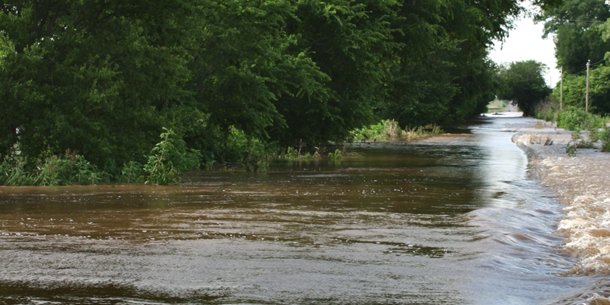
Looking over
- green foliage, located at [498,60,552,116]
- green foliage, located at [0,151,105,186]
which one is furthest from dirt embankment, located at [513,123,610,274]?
green foliage, located at [498,60,552,116]

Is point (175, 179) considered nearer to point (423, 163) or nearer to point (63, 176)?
point (63, 176)

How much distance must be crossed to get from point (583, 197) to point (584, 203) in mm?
638

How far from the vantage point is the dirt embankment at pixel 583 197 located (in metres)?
7.80

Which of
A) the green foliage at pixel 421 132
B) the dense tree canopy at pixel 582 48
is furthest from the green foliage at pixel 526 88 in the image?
the green foliage at pixel 421 132

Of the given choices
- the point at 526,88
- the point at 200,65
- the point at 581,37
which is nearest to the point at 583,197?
the point at 200,65

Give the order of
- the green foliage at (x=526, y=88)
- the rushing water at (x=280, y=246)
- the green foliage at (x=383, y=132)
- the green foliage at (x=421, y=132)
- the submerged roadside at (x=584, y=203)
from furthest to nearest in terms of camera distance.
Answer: the green foliage at (x=526, y=88)
the green foliage at (x=421, y=132)
the green foliage at (x=383, y=132)
the submerged roadside at (x=584, y=203)
the rushing water at (x=280, y=246)

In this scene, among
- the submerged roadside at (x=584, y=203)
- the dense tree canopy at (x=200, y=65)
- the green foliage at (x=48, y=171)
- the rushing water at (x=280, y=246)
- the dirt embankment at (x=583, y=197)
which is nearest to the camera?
the rushing water at (x=280, y=246)

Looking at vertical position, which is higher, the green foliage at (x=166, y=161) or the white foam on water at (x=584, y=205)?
the green foliage at (x=166, y=161)

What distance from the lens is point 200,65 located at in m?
19.5

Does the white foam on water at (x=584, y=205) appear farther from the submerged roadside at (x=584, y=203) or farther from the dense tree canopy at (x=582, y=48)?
the dense tree canopy at (x=582, y=48)

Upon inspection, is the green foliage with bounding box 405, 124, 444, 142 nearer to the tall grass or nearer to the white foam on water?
the tall grass

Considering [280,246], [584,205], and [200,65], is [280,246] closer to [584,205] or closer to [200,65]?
[584,205]

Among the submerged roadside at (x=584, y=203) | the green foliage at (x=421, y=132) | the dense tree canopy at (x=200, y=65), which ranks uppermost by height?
the dense tree canopy at (x=200, y=65)

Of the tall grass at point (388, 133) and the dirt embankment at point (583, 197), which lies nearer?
the dirt embankment at point (583, 197)
